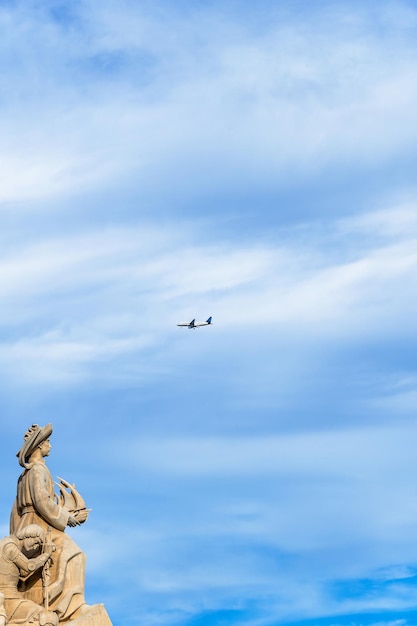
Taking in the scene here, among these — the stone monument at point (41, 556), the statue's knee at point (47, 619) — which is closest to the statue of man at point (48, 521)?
the stone monument at point (41, 556)

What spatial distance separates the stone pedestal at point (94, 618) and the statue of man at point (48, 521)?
6.5 inches

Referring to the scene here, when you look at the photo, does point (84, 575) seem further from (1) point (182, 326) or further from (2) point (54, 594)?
(1) point (182, 326)

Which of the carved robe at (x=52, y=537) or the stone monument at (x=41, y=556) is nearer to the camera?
the stone monument at (x=41, y=556)

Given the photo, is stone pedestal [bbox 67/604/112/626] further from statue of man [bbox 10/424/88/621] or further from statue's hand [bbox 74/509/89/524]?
statue's hand [bbox 74/509/89/524]

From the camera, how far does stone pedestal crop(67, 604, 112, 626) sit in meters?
30.3

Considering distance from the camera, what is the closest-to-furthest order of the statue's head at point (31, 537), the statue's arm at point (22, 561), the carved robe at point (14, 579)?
1. the carved robe at point (14, 579)
2. the statue's arm at point (22, 561)
3. the statue's head at point (31, 537)

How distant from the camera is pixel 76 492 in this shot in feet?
106

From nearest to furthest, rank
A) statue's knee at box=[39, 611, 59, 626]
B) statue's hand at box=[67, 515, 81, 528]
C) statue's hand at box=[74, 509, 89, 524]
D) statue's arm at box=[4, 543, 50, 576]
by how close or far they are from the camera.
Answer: statue's knee at box=[39, 611, 59, 626] < statue's arm at box=[4, 543, 50, 576] < statue's hand at box=[67, 515, 81, 528] < statue's hand at box=[74, 509, 89, 524]

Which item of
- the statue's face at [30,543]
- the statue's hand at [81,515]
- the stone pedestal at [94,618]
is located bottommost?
the stone pedestal at [94,618]

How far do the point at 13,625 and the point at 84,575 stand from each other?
6.75 feet

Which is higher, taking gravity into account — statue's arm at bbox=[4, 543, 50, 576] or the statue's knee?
statue's arm at bbox=[4, 543, 50, 576]

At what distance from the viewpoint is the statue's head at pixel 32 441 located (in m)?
31.3

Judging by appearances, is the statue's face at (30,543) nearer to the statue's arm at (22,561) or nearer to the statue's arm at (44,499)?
the statue's arm at (22,561)

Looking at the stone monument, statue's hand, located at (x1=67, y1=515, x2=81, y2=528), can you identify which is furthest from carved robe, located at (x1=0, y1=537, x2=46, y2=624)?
statue's hand, located at (x1=67, y1=515, x2=81, y2=528)
